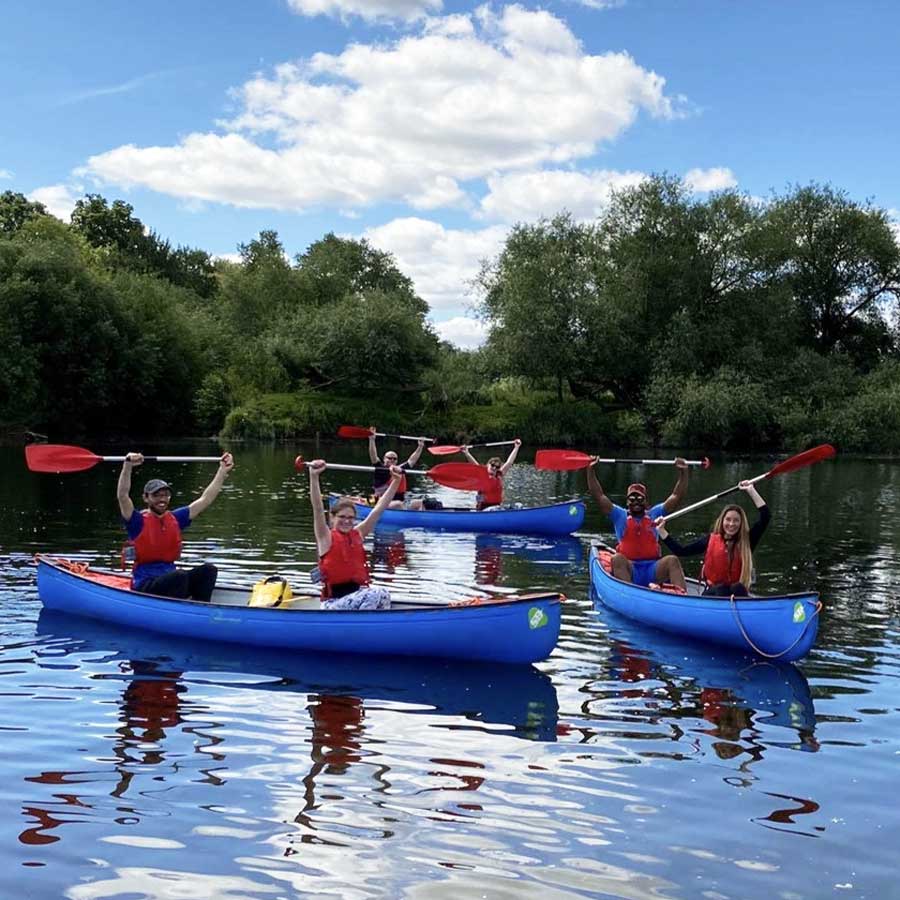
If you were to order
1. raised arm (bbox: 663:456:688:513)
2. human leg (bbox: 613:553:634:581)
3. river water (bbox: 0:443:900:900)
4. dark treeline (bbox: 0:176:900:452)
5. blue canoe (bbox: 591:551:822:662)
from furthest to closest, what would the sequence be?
dark treeline (bbox: 0:176:900:452), raised arm (bbox: 663:456:688:513), human leg (bbox: 613:553:634:581), blue canoe (bbox: 591:551:822:662), river water (bbox: 0:443:900:900)

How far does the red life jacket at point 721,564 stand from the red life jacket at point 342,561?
360cm

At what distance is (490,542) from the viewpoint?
60.4ft

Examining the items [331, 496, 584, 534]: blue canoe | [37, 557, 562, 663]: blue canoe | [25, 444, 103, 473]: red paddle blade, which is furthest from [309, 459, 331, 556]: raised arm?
[331, 496, 584, 534]: blue canoe

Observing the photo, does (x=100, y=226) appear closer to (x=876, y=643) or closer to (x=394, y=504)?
(x=394, y=504)

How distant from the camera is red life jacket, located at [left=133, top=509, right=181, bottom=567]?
425 inches

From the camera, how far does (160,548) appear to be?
430 inches

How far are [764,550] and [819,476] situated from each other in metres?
17.4

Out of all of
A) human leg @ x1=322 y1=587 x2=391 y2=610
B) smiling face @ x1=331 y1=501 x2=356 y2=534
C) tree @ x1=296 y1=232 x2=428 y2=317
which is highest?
tree @ x1=296 y1=232 x2=428 y2=317

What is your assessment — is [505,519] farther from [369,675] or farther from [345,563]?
[369,675]

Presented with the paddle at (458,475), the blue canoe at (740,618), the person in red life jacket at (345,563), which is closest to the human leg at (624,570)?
the blue canoe at (740,618)

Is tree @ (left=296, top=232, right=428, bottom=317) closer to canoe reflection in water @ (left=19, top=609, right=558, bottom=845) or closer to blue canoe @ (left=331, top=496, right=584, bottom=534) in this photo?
blue canoe @ (left=331, top=496, right=584, bottom=534)

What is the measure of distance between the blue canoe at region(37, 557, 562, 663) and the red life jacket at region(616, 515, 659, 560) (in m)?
3.10

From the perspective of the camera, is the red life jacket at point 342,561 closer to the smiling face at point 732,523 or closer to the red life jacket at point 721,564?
the red life jacket at point 721,564

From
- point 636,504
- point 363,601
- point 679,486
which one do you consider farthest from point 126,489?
point 679,486
